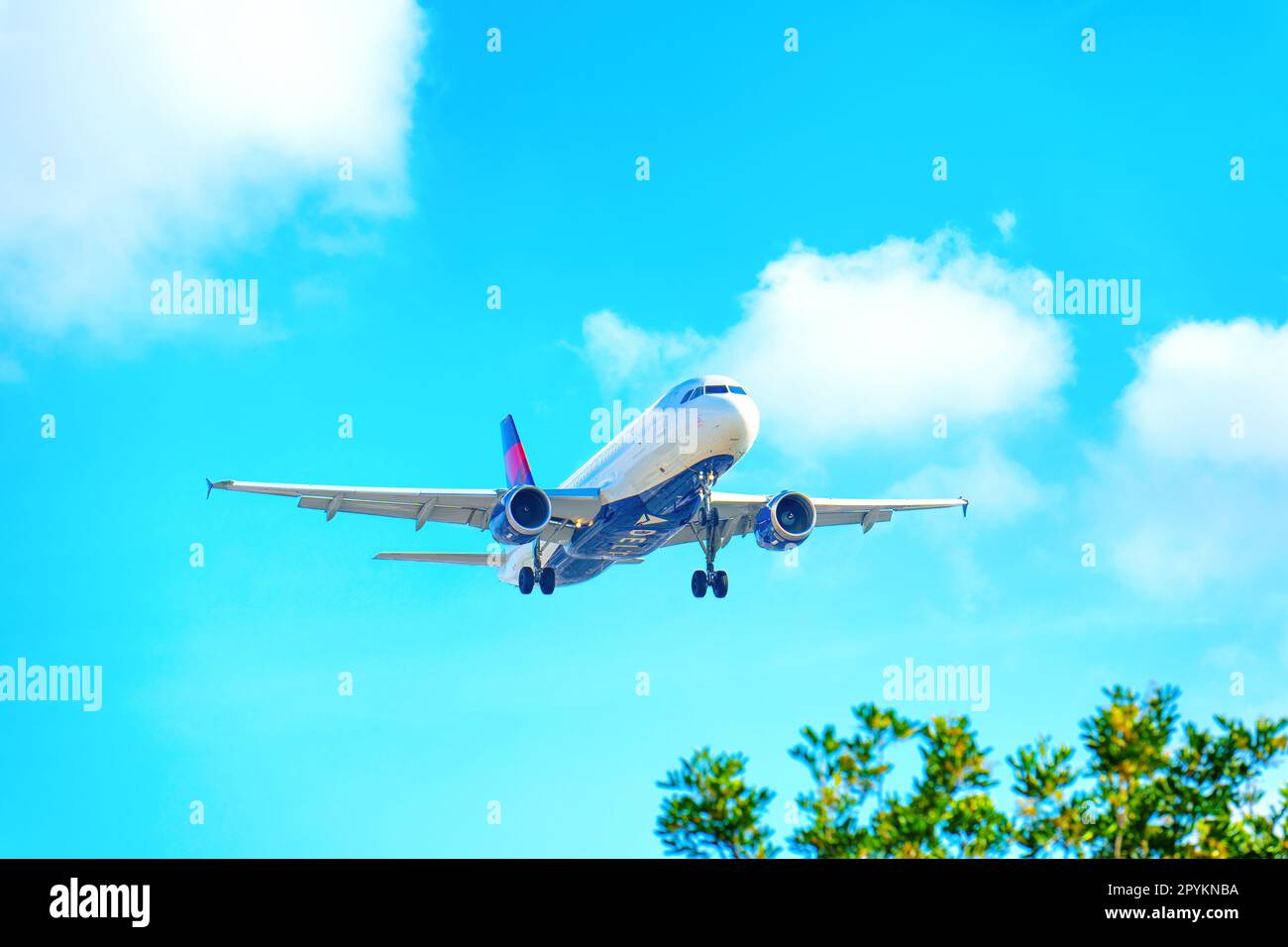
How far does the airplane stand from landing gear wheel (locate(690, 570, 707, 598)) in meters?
0.03

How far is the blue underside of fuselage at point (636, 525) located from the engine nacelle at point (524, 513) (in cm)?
243

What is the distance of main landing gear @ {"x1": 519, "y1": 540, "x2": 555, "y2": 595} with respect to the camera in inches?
1965

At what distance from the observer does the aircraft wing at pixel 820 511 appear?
49.0 m

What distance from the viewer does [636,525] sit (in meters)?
45.1

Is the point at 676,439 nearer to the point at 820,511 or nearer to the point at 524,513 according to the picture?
the point at 524,513
